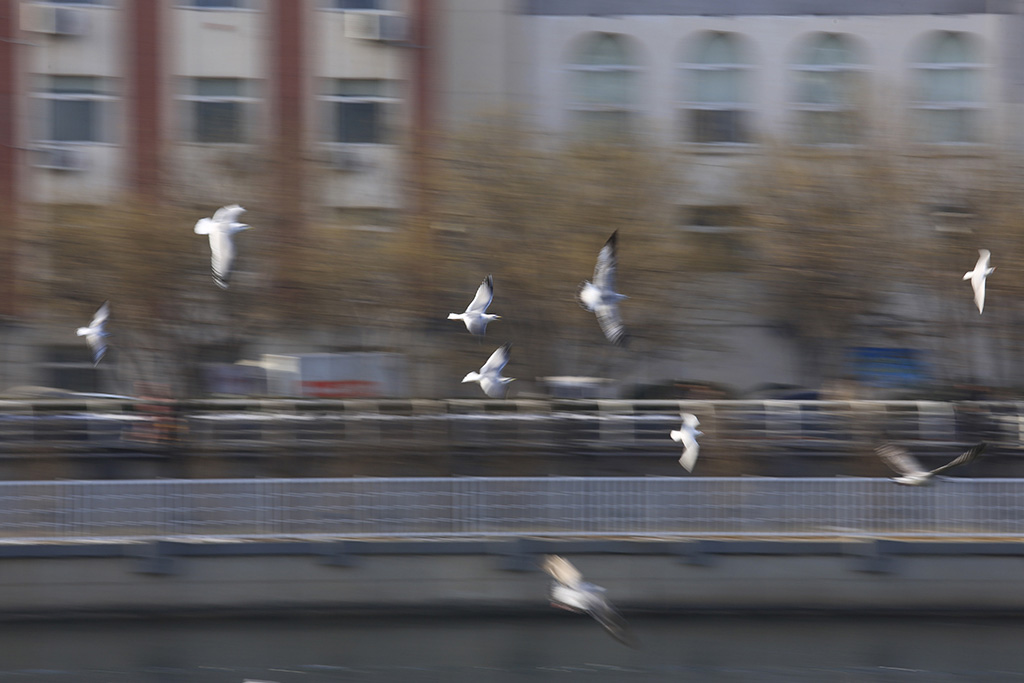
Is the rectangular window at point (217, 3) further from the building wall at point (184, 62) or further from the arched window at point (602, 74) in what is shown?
the arched window at point (602, 74)

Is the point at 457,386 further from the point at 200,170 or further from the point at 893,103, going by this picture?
the point at 893,103

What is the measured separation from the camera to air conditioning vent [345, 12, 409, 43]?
23594mm

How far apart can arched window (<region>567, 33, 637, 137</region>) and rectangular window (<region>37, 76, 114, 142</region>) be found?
8157mm

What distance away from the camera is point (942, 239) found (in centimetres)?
2002

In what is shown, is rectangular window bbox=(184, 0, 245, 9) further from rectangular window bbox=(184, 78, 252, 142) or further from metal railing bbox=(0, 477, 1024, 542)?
metal railing bbox=(0, 477, 1024, 542)

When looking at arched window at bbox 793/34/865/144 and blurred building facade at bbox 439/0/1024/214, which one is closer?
arched window at bbox 793/34/865/144

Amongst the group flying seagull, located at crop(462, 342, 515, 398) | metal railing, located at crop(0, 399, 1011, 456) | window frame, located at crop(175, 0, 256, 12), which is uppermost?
window frame, located at crop(175, 0, 256, 12)

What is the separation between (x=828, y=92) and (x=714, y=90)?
205 centimetres

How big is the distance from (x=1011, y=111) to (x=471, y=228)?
1038 cm

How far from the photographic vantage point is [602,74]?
24562 millimetres

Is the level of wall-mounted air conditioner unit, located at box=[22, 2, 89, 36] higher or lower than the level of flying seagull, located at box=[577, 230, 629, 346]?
higher

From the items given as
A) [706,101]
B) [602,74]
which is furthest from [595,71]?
[706,101]

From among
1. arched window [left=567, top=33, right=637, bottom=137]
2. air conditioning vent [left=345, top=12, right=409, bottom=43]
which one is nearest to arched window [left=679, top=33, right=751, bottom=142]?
arched window [left=567, top=33, right=637, bottom=137]

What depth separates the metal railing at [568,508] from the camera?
45.6 feet
